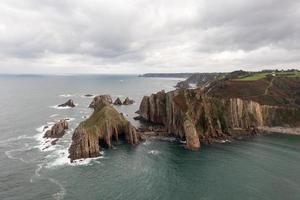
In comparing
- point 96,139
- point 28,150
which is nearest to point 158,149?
point 96,139

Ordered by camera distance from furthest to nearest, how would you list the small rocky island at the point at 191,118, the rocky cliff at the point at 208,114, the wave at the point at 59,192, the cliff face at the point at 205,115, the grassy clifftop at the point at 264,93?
the grassy clifftop at the point at 264,93 → the rocky cliff at the point at 208,114 → the cliff face at the point at 205,115 → the small rocky island at the point at 191,118 → the wave at the point at 59,192

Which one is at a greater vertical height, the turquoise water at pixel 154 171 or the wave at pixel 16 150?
the wave at pixel 16 150

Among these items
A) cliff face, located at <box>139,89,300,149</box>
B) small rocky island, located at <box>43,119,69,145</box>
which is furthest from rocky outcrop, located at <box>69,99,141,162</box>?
cliff face, located at <box>139,89,300,149</box>

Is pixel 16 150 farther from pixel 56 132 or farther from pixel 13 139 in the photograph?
pixel 56 132

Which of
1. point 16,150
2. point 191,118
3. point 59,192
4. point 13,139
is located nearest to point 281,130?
point 191,118

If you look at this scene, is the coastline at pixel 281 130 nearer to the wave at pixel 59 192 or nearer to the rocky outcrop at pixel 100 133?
the rocky outcrop at pixel 100 133

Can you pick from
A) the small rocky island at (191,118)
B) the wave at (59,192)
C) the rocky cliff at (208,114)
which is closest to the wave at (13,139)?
the small rocky island at (191,118)

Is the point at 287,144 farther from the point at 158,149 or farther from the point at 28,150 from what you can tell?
the point at 28,150
